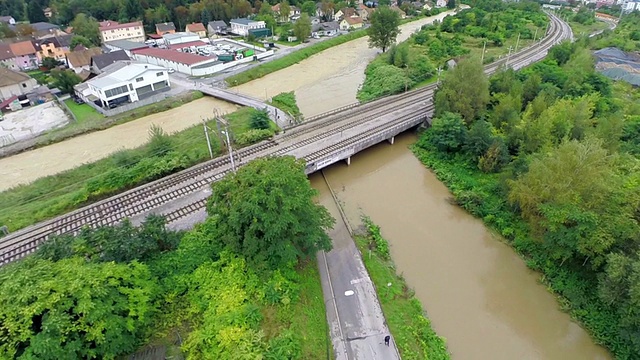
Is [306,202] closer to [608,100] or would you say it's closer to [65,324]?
[65,324]

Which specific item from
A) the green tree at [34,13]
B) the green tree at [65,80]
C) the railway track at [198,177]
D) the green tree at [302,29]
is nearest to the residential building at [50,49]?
the green tree at [65,80]

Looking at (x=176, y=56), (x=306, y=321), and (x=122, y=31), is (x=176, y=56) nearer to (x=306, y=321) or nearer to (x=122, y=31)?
(x=122, y=31)

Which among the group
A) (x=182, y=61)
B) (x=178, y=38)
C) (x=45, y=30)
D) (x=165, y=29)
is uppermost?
(x=45, y=30)

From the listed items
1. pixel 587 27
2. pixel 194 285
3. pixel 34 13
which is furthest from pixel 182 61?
pixel 587 27

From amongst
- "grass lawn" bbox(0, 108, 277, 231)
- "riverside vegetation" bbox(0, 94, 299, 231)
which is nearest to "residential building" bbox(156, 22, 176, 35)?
"riverside vegetation" bbox(0, 94, 299, 231)

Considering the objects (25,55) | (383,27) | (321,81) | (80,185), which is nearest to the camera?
(80,185)

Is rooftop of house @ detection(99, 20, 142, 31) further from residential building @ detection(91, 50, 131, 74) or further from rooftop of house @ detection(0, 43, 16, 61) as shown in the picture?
residential building @ detection(91, 50, 131, 74)

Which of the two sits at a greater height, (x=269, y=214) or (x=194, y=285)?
(x=269, y=214)
